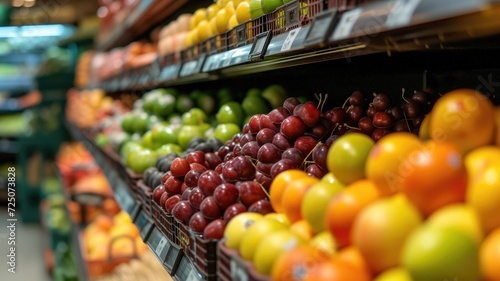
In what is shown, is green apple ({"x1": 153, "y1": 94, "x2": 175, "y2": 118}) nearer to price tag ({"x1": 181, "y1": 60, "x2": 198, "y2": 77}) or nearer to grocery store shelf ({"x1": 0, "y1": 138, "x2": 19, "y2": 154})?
price tag ({"x1": 181, "y1": 60, "x2": 198, "y2": 77})

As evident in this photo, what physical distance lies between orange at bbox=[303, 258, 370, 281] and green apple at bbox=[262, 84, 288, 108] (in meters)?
1.37

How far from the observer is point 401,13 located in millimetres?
765

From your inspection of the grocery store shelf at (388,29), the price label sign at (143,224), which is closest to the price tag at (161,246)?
the price label sign at (143,224)

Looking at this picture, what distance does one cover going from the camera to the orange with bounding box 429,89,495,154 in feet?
2.75

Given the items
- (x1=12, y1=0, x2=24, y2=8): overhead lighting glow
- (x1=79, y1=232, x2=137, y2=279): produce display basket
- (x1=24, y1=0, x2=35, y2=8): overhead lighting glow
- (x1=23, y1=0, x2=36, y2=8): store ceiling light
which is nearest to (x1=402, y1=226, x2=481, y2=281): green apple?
(x1=79, y1=232, x2=137, y2=279): produce display basket

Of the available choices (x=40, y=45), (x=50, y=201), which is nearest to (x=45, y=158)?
(x=50, y=201)

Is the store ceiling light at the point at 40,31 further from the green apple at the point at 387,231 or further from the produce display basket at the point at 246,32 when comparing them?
the green apple at the point at 387,231

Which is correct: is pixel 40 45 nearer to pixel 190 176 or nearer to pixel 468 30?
pixel 190 176

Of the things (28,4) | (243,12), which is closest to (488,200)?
(243,12)

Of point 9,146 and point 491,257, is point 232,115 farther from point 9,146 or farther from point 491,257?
point 9,146

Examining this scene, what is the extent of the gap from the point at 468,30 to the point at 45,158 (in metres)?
7.29

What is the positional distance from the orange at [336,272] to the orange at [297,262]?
4cm

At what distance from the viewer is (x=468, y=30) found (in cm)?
82

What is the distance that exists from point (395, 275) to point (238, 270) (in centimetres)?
35
